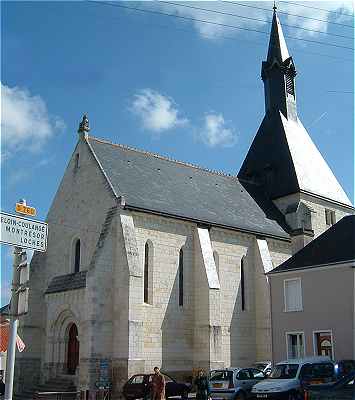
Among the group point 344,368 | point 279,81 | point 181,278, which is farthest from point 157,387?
point 279,81

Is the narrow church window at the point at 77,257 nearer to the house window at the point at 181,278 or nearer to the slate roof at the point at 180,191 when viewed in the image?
the slate roof at the point at 180,191

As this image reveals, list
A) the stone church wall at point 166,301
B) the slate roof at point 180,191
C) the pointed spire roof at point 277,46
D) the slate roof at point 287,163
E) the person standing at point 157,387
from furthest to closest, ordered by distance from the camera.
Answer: the pointed spire roof at point 277,46 → the slate roof at point 287,163 → the slate roof at point 180,191 → the stone church wall at point 166,301 → the person standing at point 157,387

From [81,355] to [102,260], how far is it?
3.94m

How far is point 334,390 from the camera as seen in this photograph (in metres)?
13.7

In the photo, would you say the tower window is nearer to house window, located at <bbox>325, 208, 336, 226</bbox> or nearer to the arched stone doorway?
house window, located at <bbox>325, 208, 336, 226</bbox>

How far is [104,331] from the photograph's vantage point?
2188 cm

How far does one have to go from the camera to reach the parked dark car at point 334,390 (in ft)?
43.4

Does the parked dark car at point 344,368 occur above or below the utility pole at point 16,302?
below

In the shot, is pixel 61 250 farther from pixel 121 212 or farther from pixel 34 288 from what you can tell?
pixel 121 212

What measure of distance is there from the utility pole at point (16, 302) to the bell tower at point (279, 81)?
109ft

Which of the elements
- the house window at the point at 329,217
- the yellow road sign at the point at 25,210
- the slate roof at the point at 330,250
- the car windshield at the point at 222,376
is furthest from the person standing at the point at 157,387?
the house window at the point at 329,217

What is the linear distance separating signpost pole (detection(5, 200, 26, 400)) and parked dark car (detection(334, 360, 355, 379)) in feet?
35.7

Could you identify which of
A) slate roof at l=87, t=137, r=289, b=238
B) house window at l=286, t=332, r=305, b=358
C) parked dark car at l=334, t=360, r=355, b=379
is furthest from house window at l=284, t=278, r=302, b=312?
slate roof at l=87, t=137, r=289, b=238

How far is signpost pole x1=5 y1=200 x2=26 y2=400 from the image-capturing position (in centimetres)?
786
